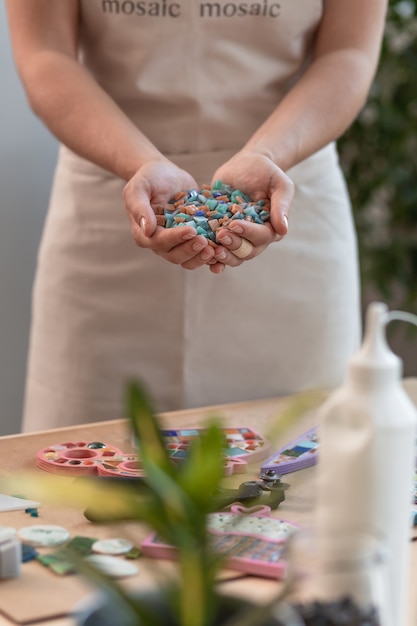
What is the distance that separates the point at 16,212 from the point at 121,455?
1.03 meters

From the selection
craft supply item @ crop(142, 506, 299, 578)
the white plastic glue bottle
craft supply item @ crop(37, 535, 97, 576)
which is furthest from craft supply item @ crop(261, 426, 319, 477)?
the white plastic glue bottle

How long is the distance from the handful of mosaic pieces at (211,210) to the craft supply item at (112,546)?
1.63ft

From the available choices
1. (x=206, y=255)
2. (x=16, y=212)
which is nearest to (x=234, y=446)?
(x=206, y=255)

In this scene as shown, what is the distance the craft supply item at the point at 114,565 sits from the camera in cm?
85

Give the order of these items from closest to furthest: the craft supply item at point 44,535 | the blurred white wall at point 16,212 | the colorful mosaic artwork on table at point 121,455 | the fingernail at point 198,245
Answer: the craft supply item at point 44,535 → the colorful mosaic artwork on table at point 121,455 → the fingernail at point 198,245 → the blurred white wall at point 16,212

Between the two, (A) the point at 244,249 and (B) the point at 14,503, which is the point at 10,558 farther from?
(A) the point at 244,249

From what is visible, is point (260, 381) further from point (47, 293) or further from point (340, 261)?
point (47, 293)

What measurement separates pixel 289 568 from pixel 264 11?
1.16m

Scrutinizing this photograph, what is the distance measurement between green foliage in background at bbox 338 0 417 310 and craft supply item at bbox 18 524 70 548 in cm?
187

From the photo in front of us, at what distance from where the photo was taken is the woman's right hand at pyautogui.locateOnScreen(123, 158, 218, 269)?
1275 mm

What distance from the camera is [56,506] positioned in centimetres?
102

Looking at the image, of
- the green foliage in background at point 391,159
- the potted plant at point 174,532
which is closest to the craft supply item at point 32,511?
the potted plant at point 174,532

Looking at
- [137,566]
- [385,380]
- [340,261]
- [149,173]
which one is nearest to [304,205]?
[340,261]

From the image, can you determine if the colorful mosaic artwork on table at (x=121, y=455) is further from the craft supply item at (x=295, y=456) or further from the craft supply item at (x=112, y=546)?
the craft supply item at (x=112, y=546)
